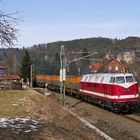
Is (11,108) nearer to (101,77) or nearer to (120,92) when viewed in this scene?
(120,92)

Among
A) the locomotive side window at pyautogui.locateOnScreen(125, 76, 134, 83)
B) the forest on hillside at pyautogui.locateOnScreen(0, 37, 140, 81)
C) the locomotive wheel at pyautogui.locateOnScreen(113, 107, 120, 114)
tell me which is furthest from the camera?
the forest on hillside at pyautogui.locateOnScreen(0, 37, 140, 81)

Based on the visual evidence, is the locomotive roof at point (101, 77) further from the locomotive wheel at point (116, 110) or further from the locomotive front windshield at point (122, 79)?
the locomotive wheel at point (116, 110)

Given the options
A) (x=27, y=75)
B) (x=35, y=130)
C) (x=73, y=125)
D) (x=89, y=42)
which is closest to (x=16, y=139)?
(x=35, y=130)

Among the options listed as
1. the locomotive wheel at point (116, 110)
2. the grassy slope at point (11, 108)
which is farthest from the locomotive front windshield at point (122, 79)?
the grassy slope at point (11, 108)

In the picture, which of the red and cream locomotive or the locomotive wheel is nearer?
the red and cream locomotive

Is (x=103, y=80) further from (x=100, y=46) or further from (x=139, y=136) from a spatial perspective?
(x=100, y=46)

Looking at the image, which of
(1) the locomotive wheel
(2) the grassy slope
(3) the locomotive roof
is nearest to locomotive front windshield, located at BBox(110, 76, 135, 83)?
(3) the locomotive roof

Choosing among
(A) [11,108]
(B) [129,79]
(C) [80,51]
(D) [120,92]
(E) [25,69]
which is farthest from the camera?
(C) [80,51]

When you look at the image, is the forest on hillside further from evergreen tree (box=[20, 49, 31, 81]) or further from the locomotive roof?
the locomotive roof

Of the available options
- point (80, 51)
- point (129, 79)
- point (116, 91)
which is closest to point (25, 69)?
point (80, 51)

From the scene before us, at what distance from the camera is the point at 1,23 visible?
35.7ft

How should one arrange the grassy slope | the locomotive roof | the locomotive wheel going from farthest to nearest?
the locomotive roof → the locomotive wheel → the grassy slope

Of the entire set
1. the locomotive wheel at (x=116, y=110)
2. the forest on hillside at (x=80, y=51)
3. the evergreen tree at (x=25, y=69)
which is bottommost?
the locomotive wheel at (x=116, y=110)

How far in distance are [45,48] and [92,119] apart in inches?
5239
